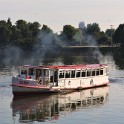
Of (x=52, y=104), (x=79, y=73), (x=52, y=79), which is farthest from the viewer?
(x=79, y=73)

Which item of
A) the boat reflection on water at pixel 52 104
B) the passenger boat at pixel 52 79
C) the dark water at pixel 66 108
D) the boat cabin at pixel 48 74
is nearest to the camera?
the dark water at pixel 66 108

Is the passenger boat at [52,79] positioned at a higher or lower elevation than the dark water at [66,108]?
higher

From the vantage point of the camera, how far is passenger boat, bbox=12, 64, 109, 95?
6912cm

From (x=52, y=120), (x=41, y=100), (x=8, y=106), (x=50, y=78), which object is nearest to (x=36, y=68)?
(x=50, y=78)

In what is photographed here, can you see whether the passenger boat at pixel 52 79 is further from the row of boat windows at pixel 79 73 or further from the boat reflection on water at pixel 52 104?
the boat reflection on water at pixel 52 104

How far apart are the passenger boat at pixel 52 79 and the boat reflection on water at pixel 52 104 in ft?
4.48

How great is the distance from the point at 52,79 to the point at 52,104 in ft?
34.3

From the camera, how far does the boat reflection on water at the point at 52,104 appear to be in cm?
5547

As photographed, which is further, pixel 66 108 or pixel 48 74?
pixel 48 74

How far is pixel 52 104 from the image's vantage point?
62.8 metres

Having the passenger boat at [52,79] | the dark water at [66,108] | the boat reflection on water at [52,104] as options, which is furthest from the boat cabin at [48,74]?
the dark water at [66,108]

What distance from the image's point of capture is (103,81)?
277ft

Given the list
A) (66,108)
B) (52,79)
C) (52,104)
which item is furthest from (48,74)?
(66,108)

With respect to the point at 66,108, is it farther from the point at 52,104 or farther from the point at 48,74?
the point at 48,74
